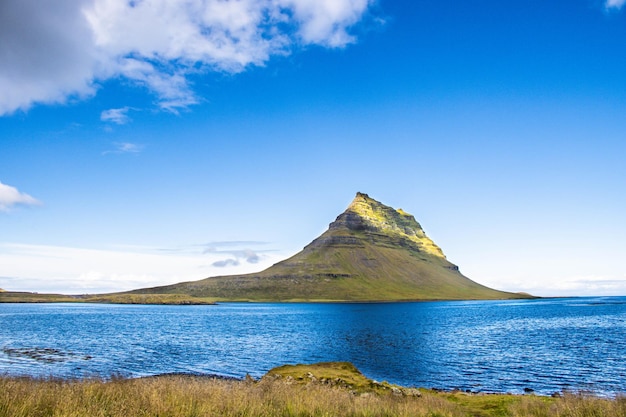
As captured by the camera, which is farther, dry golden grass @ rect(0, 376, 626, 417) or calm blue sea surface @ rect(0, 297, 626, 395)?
calm blue sea surface @ rect(0, 297, 626, 395)

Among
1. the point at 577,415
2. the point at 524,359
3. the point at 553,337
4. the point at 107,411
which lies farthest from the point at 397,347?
the point at 107,411

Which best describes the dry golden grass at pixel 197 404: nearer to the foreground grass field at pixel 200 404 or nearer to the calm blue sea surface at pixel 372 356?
the foreground grass field at pixel 200 404

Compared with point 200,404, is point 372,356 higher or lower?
lower

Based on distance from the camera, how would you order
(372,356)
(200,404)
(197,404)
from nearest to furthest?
(197,404), (200,404), (372,356)

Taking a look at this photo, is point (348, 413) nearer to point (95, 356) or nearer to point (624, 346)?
point (95, 356)

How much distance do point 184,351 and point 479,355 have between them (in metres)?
38.4

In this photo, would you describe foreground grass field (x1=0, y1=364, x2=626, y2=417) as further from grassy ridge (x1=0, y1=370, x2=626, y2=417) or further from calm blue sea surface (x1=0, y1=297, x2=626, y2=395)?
calm blue sea surface (x1=0, y1=297, x2=626, y2=395)

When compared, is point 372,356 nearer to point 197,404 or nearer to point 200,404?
point 200,404

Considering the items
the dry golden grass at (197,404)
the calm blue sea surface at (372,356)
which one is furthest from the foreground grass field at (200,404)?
the calm blue sea surface at (372,356)

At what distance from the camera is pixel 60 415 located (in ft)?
38.5

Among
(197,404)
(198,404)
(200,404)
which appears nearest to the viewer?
(198,404)

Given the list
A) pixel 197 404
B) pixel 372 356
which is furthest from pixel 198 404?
pixel 372 356

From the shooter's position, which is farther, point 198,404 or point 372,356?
point 372,356

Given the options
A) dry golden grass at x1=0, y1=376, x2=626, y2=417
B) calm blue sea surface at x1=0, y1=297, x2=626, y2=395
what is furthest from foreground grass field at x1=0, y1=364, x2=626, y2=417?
calm blue sea surface at x1=0, y1=297, x2=626, y2=395
